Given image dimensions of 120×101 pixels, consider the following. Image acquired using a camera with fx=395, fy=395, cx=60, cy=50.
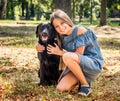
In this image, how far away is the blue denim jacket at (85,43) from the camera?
5.92 m

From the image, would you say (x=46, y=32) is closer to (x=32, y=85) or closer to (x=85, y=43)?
(x=85, y=43)

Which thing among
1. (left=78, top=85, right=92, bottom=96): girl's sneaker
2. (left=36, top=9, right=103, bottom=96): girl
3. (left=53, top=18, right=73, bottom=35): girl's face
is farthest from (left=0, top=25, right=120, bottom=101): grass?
(left=53, top=18, right=73, bottom=35): girl's face

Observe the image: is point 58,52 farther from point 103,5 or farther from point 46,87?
point 103,5

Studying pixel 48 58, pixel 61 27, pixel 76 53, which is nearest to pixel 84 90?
pixel 76 53

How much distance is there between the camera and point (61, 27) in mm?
5863

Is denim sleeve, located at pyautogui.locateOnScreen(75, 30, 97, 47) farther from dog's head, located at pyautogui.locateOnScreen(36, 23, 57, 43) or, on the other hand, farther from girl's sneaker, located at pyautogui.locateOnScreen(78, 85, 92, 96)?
girl's sneaker, located at pyautogui.locateOnScreen(78, 85, 92, 96)

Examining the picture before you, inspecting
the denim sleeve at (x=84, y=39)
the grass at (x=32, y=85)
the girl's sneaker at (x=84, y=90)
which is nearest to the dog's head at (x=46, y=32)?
the denim sleeve at (x=84, y=39)

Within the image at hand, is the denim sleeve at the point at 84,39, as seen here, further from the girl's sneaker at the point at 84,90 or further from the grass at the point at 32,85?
the grass at the point at 32,85

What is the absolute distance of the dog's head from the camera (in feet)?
20.3

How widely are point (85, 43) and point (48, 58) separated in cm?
79

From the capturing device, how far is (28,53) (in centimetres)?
1169

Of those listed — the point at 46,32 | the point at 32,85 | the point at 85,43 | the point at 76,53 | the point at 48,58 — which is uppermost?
the point at 46,32

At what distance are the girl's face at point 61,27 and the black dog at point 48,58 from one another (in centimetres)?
28

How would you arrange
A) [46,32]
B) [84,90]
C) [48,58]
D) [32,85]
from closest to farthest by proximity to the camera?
[84,90] < [46,32] < [48,58] < [32,85]
